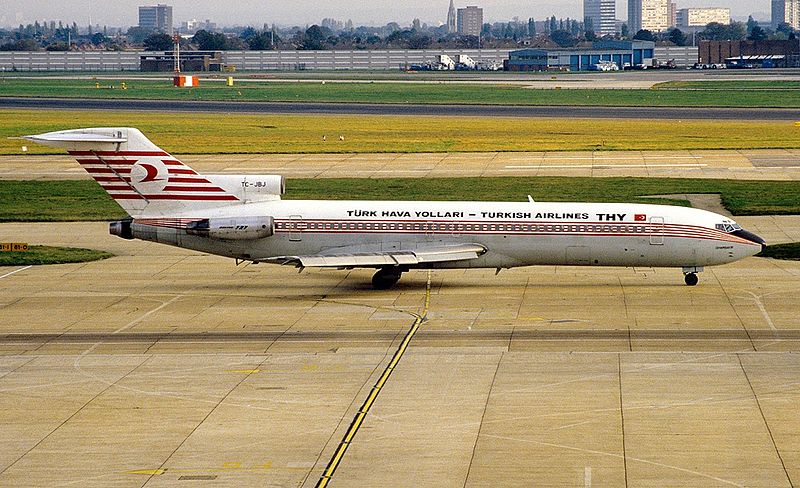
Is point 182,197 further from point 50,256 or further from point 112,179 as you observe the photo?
point 50,256

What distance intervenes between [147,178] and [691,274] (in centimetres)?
2016

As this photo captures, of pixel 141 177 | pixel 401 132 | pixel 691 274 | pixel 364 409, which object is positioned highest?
pixel 401 132

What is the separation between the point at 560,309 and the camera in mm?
40906

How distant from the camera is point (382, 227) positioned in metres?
44.2

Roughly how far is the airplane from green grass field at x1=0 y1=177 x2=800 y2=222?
1974 cm

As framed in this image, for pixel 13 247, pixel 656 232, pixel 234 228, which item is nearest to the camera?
pixel 656 232

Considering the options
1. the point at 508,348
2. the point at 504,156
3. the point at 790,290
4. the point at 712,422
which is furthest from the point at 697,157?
the point at 712,422

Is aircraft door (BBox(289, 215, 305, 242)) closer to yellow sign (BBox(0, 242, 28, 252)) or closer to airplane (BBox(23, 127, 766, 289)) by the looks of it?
airplane (BBox(23, 127, 766, 289))

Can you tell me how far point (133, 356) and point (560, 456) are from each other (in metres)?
14.6

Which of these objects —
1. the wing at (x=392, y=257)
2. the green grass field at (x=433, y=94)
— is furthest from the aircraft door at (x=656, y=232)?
the green grass field at (x=433, y=94)

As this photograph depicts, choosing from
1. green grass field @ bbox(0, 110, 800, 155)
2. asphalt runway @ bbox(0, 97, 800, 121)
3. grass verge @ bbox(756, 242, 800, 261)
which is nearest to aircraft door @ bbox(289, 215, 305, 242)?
grass verge @ bbox(756, 242, 800, 261)

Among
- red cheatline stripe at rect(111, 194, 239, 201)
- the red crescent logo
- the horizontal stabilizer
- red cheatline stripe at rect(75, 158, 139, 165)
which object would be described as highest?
the horizontal stabilizer

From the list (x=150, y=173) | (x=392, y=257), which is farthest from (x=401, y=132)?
(x=392, y=257)

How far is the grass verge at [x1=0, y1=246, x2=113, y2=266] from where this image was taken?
51.0 meters
